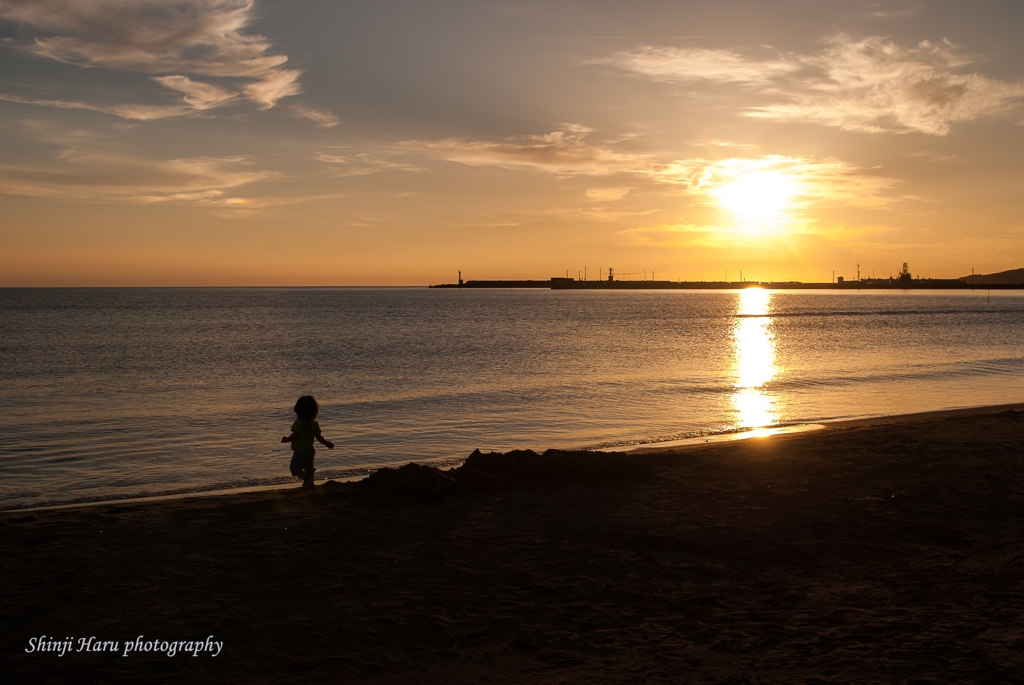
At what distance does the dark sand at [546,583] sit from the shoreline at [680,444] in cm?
148

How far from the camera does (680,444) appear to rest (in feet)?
55.7

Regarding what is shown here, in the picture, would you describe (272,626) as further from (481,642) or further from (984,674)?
(984,674)

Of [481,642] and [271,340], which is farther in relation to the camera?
[271,340]

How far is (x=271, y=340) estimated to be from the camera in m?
62.2

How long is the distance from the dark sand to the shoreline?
1.48m

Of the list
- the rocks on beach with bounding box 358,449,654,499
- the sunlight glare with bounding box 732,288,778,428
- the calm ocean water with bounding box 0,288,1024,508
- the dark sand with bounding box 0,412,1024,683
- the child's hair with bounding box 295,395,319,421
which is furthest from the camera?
the sunlight glare with bounding box 732,288,778,428

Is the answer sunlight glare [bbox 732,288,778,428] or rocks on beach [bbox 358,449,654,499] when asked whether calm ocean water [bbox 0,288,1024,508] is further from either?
rocks on beach [bbox 358,449,654,499]

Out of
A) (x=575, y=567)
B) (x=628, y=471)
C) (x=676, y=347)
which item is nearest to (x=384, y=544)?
(x=575, y=567)

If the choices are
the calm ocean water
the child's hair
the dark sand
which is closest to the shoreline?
the calm ocean water

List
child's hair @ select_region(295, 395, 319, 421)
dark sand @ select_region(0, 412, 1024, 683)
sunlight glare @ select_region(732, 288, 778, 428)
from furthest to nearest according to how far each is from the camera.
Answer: sunlight glare @ select_region(732, 288, 778, 428)
child's hair @ select_region(295, 395, 319, 421)
dark sand @ select_region(0, 412, 1024, 683)

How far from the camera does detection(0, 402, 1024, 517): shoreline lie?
37.9 ft

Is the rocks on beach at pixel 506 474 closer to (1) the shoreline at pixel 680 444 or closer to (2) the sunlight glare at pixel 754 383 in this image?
(1) the shoreline at pixel 680 444

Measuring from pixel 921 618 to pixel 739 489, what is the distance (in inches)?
180

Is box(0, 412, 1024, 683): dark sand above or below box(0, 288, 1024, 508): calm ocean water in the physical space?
above
